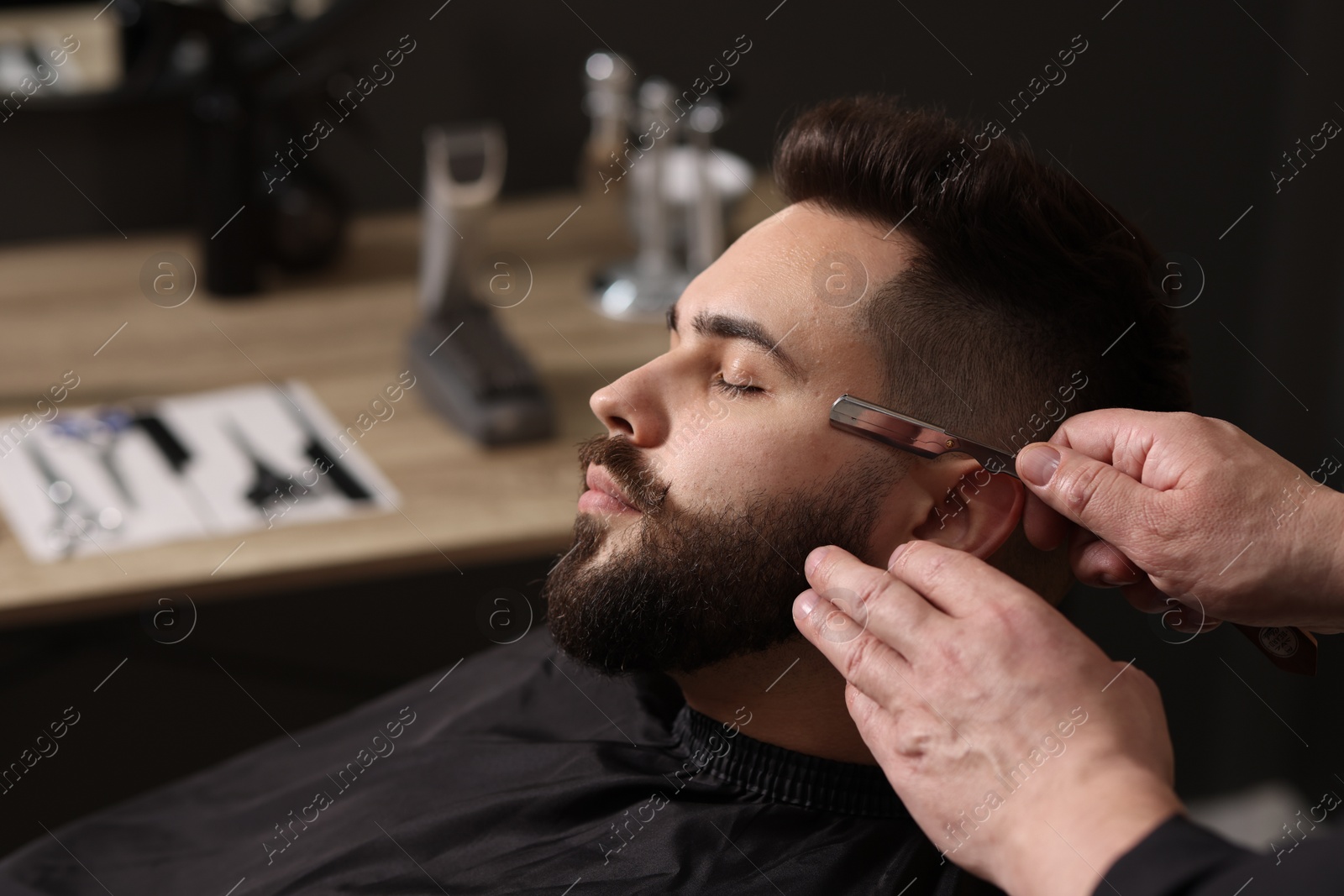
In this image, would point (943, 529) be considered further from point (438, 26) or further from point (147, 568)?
point (438, 26)

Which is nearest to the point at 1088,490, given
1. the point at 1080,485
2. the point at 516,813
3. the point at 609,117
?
the point at 1080,485

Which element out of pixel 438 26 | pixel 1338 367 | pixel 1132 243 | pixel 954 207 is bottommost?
pixel 1338 367

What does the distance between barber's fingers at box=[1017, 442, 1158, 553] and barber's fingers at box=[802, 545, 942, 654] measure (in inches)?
7.3

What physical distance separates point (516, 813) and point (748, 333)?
55cm

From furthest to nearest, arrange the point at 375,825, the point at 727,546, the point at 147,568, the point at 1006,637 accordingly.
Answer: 1. the point at 147,568
2. the point at 375,825
3. the point at 727,546
4. the point at 1006,637

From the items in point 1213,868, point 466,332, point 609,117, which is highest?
point 609,117

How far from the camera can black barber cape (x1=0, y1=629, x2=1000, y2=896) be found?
4.21ft

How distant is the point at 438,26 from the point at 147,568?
1450mm

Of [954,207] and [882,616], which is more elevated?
[954,207]

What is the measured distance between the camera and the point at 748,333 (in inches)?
51.1

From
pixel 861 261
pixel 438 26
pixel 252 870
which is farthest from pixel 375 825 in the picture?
pixel 438 26

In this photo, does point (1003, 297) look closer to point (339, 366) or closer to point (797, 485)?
point (797, 485)

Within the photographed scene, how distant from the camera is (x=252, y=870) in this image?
1444mm

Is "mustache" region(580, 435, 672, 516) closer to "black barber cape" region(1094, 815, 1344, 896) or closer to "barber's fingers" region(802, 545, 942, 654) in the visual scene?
"barber's fingers" region(802, 545, 942, 654)
